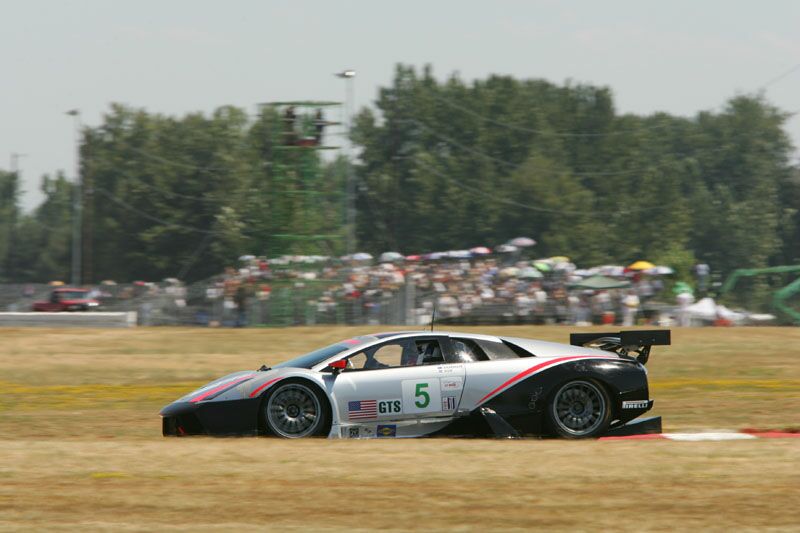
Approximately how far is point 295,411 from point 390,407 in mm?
866

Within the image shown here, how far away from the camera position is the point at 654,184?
89312 millimetres

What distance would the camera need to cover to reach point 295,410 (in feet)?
33.3

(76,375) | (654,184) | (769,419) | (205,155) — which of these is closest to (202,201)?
(205,155)

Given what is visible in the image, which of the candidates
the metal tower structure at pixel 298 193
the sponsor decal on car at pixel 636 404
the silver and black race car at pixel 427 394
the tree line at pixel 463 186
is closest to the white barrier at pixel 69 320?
the metal tower structure at pixel 298 193

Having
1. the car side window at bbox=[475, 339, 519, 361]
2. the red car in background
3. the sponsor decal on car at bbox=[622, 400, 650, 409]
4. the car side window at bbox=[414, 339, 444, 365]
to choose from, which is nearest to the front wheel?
the car side window at bbox=[414, 339, 444, 365]

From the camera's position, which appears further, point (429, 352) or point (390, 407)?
point (429, 352)

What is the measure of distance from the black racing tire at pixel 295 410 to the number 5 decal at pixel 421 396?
0.72 metres

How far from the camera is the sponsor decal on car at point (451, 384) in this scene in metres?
10.2

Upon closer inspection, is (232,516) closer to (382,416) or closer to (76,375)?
(382,416)

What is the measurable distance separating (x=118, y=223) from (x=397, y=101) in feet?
85.3

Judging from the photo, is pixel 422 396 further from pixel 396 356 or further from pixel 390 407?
pixel 396 356

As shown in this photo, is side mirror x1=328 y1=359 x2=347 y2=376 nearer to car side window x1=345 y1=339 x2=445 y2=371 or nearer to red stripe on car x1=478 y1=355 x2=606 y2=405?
car side window x1=345 y1=339 x2=445 y2=371

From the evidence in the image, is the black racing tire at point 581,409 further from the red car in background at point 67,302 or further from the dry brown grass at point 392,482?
the red car in background at point 67,302

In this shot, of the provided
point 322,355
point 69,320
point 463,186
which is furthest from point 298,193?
point 463,186
